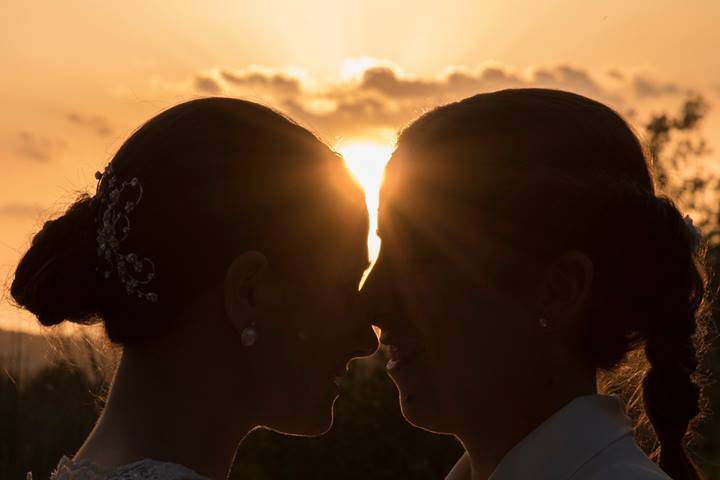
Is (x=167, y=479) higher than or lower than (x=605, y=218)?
lower

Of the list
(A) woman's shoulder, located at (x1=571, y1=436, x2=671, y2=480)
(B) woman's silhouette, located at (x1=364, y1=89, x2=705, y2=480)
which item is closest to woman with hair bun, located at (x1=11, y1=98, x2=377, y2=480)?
(B) woman's silhouette, located at (x1=364, y1=89, x2=705, y2=480)

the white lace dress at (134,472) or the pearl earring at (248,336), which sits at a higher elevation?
the pearl earring at (248,336)

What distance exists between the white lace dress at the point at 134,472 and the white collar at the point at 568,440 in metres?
1.21

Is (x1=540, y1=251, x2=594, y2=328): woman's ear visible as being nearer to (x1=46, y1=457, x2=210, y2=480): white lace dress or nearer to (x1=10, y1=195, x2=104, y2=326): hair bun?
(x1=46, y1=457, x2=210, y2=480): white lace dress

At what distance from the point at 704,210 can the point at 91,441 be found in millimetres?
26865

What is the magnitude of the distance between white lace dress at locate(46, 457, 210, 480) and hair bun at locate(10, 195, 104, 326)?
596mm

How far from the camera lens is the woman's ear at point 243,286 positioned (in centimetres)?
420

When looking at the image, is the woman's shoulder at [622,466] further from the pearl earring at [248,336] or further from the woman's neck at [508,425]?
the pearl earring at [248,336]

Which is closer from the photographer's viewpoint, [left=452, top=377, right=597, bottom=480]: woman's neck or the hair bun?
the hair bun

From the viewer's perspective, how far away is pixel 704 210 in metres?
29.3

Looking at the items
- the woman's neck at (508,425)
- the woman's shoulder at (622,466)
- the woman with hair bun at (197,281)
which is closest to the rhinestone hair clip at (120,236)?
the woman with hair bun at (197,281)

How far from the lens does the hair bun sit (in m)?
4.30

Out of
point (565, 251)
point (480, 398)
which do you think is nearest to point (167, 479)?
point (480, 398)

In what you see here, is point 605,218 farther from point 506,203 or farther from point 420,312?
point 420,312
